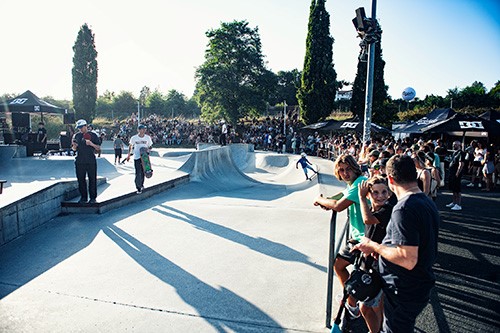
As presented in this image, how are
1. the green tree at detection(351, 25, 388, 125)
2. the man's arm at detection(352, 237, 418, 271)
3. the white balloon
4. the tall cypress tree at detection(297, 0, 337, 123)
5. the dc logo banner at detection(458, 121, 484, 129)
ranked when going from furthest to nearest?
1. the white balloon
2. the tall cypress tree at detection(297, 0, 337, 123)
3. the green tree at detection(351, 25, 388, 125)
4. the dc logo banner at detection(458, 121, 484, 129)
5. the man's arm at detection(352, 237, 418, 271)

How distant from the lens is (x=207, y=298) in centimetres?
346

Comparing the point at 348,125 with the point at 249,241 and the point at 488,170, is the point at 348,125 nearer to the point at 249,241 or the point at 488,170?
the point at 488,170

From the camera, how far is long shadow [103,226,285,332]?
302cm

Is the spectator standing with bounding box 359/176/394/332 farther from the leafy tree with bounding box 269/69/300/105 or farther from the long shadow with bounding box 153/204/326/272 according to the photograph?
the leafy tree with bounding box 269/69/300/105

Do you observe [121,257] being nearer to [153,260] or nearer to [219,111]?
[153,260]

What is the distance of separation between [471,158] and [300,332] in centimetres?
1345

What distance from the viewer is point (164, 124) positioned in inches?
1535

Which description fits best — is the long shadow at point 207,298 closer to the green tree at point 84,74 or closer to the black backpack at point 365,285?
the black backpack at point 365,285

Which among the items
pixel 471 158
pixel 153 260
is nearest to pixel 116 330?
pixel 153 260

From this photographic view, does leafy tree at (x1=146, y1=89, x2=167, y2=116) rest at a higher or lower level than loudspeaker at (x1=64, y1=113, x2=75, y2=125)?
higher

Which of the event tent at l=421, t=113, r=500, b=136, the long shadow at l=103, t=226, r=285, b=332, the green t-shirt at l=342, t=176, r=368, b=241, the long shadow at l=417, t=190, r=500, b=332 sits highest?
the event tent at l=421, t=113, r=500, b=136

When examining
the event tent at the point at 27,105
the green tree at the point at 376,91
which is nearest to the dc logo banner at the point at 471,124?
the green tree at the point at 376,91

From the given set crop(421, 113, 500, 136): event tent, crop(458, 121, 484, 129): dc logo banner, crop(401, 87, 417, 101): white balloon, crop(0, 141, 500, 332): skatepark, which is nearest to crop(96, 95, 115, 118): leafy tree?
crop(401, 87, 417, 101): white balloon

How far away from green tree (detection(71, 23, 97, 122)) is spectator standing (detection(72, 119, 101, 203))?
4343cm
